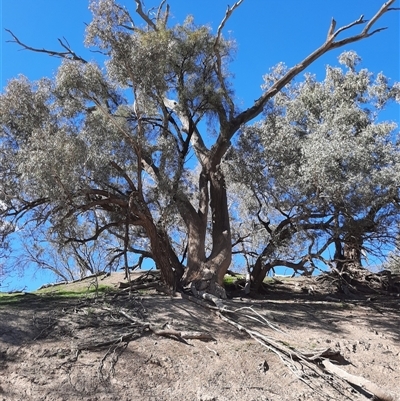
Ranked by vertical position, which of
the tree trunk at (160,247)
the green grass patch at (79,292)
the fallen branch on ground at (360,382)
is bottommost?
the fallen branch on ground at (360,382)

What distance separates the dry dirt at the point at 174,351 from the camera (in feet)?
25.3

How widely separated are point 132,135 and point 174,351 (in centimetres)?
526

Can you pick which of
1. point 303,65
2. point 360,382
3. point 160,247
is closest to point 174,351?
point 360,382

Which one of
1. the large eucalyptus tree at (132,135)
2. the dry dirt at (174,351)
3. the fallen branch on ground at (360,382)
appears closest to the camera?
the dry dirt at (174,351)

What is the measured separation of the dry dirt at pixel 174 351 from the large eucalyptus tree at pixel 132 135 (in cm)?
185

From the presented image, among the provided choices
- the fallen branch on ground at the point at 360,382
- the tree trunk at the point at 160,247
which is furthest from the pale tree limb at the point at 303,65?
the fallen branch on ground at the point at 360,382

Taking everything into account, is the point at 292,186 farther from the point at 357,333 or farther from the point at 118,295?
the point at 118,295

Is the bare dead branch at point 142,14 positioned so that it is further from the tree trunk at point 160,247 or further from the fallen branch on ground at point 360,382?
the fallen branch on ground at point 360,382

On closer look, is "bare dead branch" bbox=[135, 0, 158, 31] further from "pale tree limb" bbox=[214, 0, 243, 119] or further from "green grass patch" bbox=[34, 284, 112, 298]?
"green grass patch" bbox=[34, 284, 112, 298]

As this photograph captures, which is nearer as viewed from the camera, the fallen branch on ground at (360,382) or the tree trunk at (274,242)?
the fallen branch on ground at (360,382)

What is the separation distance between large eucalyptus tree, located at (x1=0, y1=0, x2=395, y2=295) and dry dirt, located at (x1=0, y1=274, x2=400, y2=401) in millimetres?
1846

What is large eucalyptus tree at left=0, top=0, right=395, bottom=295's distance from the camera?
11125 millimetres

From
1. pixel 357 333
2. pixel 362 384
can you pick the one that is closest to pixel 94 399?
pixel 362 384

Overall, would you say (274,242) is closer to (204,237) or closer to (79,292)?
(204,237)
